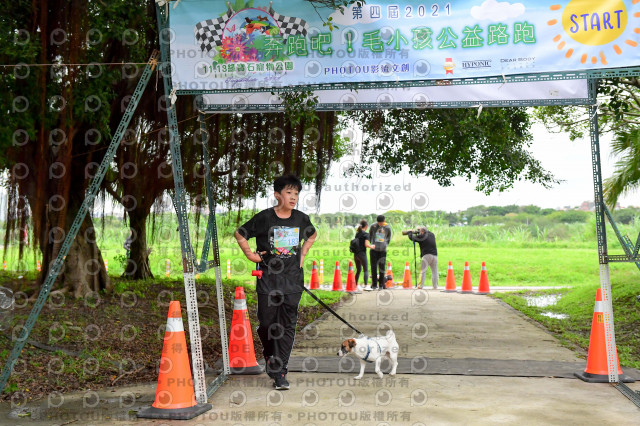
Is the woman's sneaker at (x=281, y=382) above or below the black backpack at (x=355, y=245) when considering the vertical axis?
below

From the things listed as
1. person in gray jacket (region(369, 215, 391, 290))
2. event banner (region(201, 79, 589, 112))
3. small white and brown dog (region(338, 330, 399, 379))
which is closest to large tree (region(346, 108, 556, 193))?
person in gray jacket (region(369, 215, 391, 290))

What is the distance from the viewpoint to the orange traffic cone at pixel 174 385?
524 cm

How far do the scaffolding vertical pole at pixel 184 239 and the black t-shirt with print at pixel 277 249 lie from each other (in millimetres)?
571

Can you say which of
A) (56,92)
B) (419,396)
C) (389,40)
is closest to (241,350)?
(419,396)

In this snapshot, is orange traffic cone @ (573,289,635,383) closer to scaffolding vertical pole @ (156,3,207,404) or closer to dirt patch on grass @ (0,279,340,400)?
scaffolding vertical pole @ (156,3,207,404)

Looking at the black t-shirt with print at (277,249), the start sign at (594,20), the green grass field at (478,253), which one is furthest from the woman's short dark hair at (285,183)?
the green grass field at (478,253)

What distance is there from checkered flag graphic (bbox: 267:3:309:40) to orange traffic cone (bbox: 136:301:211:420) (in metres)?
2.59

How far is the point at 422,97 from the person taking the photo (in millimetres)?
7688

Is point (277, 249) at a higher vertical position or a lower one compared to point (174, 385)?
higher

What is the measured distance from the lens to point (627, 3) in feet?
18.7

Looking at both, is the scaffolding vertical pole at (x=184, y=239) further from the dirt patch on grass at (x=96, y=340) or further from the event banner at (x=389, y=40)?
the dirt patch on grass at (x=96, y=340)

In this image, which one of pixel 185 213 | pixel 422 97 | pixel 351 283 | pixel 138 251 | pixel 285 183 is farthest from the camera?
pixel 351 283

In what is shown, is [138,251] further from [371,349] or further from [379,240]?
[371,349]

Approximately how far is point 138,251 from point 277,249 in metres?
10.8
